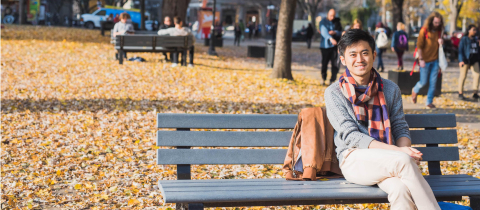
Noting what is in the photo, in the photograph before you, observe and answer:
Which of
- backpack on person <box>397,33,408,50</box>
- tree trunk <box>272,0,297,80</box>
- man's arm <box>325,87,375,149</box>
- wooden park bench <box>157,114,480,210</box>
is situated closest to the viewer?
wooden park bench <box>157,114,480,210</box>

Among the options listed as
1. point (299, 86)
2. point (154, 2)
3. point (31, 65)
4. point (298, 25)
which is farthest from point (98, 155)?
point (154, 2)

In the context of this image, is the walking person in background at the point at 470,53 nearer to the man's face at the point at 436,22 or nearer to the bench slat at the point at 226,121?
the man's face at the point at 436,22

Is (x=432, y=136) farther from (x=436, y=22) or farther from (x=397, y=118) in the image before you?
(x=436, y=22)

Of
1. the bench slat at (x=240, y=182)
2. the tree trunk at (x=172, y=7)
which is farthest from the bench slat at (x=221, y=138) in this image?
the tree trunk at (x=172, y=7)

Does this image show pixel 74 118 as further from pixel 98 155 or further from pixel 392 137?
pixel 392 137

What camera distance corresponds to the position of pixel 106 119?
8039mm

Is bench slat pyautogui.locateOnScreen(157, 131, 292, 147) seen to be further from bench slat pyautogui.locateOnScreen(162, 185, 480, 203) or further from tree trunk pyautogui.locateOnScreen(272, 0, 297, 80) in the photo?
tree trunk pyautogui.locateOnScreen(272, 0, 297, 80)

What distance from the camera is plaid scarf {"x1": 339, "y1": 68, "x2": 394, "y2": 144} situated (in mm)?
3773

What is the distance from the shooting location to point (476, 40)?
38.3ft

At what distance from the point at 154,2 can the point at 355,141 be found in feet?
227

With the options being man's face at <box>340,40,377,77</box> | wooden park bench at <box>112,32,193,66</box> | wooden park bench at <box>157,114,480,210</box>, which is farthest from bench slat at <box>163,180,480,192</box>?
wooden park bench at <box>112,32,193,66</box>

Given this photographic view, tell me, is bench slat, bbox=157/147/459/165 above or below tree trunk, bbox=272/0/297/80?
below

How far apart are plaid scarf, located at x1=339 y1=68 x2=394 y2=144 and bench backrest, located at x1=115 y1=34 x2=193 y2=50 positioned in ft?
39.6

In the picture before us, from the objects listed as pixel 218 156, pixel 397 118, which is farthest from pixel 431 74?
pixel 218 156
